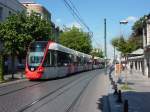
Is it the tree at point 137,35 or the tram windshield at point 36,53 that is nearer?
the tram windshield at point 36,53

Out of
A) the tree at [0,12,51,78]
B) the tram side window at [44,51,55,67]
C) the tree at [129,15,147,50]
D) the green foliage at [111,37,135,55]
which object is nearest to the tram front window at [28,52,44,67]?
the tram side window at [44,51,55,67]

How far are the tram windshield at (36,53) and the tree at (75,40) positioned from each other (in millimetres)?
63746

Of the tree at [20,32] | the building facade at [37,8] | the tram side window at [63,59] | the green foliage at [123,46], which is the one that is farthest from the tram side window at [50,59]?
the building facade at [37,8]

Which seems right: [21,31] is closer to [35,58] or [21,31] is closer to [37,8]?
[35,58]

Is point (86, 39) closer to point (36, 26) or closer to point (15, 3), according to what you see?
point (15, 3)

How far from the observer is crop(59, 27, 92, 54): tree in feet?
321

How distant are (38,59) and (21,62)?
34948mm

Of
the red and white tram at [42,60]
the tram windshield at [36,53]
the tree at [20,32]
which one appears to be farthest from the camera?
the tree at [20,32]

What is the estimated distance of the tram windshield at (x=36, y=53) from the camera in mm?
32594

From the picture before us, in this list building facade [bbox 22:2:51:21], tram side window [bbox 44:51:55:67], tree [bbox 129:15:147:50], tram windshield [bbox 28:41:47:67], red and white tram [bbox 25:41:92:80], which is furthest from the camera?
tree [bbox 129:15:147:50]

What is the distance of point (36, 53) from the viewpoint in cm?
3275

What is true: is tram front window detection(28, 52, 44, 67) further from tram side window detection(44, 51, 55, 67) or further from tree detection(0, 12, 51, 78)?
tree detection(0, 12, 51, 78)

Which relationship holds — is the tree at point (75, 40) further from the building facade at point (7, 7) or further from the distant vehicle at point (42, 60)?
the distant vehicle at point (42, 60)

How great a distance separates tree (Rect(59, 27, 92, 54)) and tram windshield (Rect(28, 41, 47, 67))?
209 feet
